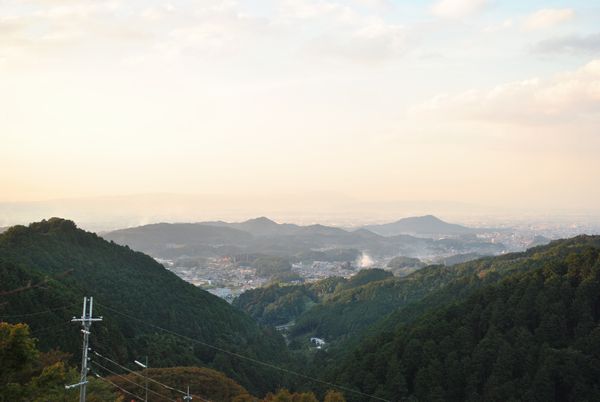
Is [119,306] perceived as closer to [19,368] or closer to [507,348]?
[507,348]

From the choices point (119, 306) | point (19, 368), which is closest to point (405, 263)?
point (119, 306)

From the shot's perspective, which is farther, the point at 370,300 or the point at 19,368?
the point at 370,300

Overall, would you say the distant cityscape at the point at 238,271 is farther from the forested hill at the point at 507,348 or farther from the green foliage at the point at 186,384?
the green foliage at the point at 186,384

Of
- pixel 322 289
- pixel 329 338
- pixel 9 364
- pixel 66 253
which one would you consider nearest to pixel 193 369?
pixel 9 364

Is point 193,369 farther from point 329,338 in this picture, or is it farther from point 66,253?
point 329,338

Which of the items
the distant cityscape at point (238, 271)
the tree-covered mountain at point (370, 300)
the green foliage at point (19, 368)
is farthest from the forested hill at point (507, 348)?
the distant cityscape at point (238, 271)

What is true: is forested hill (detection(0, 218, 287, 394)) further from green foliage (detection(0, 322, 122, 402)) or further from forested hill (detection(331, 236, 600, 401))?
green foliage (detection(0, 322, 122, 402))

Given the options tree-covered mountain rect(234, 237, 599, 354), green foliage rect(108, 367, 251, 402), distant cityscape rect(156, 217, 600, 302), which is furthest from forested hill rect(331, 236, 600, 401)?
distant cityscape rect(156, 217, 600, 302)
